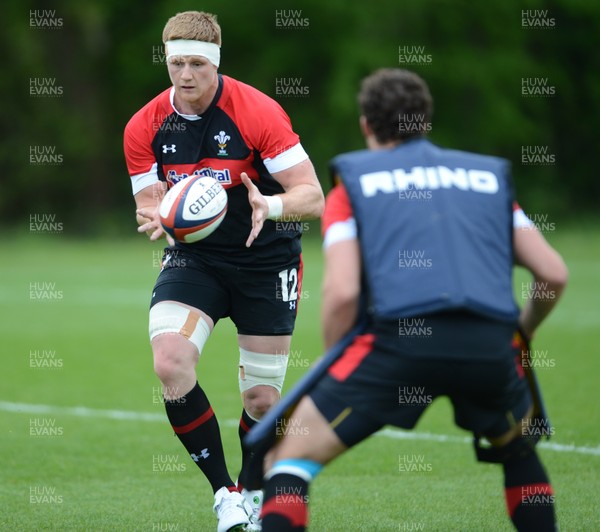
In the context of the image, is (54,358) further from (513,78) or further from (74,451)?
(513,78)

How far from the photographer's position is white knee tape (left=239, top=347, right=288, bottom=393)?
19.5 feet

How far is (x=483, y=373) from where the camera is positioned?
12.2 ft

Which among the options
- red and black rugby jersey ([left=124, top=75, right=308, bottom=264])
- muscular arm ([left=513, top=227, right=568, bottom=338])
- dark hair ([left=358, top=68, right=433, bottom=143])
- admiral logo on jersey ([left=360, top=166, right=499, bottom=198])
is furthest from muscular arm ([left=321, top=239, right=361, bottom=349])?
red and black rugby jersey ([left=124, top=75, right=308, bottom=264])

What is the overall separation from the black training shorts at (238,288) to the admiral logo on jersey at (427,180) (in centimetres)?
214

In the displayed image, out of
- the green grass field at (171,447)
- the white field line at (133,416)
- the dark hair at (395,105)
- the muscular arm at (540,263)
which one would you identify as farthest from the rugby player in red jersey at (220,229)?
the white field line at (133,416)

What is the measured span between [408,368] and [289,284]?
7.86 feet

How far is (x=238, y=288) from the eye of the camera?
5.88 metres

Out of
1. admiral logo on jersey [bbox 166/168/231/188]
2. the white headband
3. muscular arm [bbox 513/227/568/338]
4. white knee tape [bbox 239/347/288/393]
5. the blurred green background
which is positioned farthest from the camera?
the blurred green background

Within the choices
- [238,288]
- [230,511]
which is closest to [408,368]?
[230,511]

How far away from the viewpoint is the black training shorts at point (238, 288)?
5734mm

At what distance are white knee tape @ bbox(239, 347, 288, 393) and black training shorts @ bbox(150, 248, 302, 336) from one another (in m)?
0.14

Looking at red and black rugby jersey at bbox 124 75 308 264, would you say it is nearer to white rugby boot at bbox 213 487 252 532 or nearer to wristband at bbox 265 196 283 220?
wristband at bbox 265 196 283 220

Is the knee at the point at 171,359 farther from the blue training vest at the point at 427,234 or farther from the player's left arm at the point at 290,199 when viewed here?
the blue training vest at the point at 427,234

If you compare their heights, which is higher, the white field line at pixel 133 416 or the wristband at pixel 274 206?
the wristband at pixel 274 206
